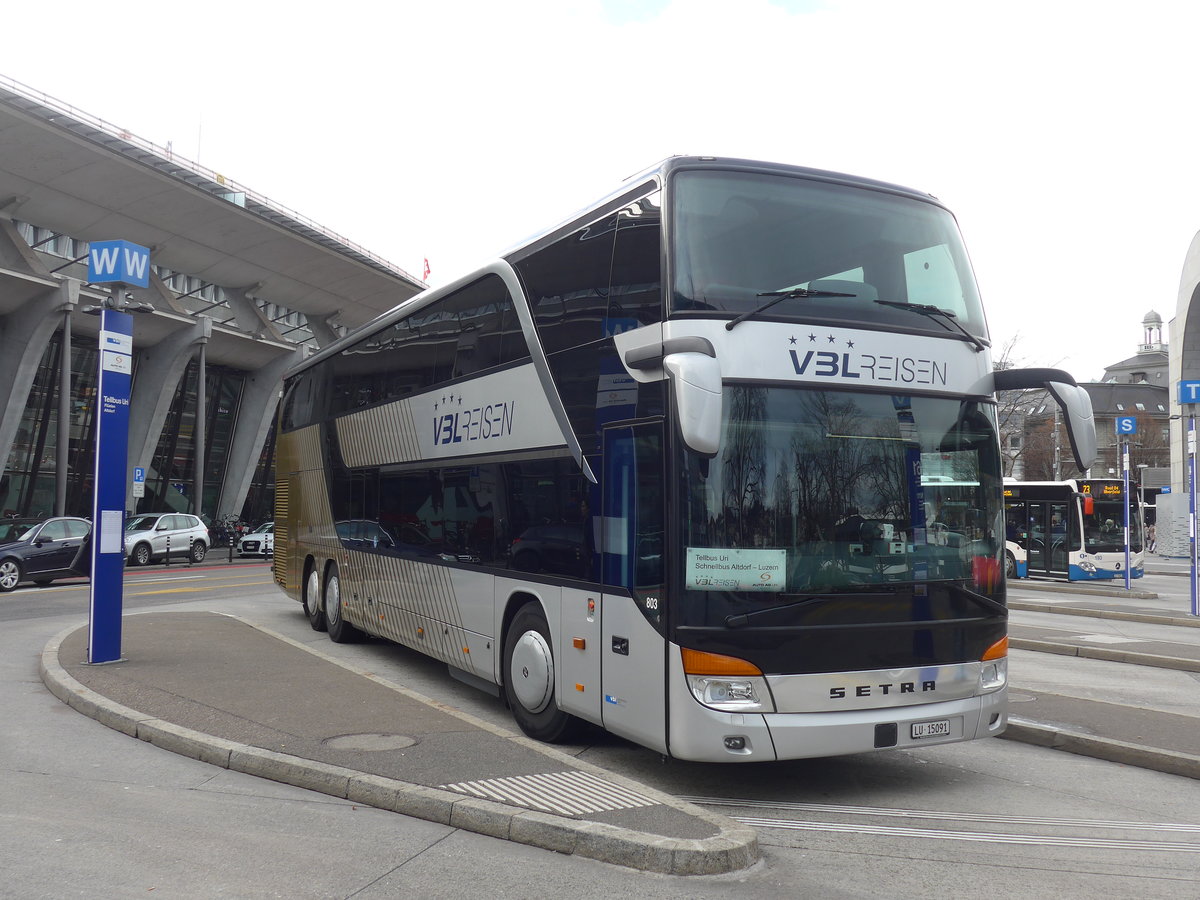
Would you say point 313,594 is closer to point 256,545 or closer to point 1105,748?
point 1105,748

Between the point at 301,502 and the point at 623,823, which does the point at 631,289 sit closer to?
the point at 623,823

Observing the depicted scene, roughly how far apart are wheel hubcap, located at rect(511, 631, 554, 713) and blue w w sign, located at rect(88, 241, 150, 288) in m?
5.97

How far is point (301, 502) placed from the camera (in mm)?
15531

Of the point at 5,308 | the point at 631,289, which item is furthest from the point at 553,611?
the point at 5,308

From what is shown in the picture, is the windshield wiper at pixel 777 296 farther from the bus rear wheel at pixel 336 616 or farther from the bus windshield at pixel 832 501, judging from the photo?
the bus rear wheel at pixel 336 616

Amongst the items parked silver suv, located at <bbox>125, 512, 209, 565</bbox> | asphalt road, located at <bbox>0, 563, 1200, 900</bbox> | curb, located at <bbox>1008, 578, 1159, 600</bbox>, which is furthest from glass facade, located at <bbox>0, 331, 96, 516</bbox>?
asphalt road, located at <bbox>0, 563, 1200, 900</bbox>

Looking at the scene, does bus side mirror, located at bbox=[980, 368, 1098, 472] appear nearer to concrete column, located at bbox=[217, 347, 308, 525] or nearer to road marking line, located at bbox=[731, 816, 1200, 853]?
road marking line, located at bbox=[731, 816, 1200, 853]

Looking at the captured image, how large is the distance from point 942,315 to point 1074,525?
84.6 ft

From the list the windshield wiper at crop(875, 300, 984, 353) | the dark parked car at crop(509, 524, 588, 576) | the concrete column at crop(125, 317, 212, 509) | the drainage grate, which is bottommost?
the drainage grate

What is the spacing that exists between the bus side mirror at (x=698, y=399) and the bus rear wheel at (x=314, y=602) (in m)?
10.2

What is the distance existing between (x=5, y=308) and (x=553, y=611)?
3648cm

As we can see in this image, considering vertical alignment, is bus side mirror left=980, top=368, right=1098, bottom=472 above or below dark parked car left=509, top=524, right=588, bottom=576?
above

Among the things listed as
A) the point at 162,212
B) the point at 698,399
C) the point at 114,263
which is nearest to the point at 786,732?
the point at 698,399

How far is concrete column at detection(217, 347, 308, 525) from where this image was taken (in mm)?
53375
